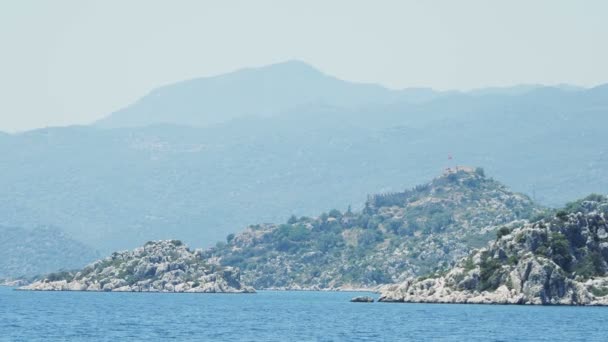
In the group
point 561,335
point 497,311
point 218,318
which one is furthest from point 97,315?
point 561,335

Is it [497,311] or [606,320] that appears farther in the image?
[497,311]

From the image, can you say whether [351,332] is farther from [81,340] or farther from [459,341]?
[81,340]

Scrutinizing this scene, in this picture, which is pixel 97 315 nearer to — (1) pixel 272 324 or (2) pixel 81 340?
(1) pixel 272 324

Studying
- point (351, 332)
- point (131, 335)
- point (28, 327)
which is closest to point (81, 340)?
point (131, 335)

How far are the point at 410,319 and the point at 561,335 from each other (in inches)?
1387

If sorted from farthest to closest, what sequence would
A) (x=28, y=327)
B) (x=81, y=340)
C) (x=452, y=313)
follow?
(x=452, y=313)
(x=28, y=327)
(x=81, y=340)

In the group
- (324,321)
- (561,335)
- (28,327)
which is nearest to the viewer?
(561,335)

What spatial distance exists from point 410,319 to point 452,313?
49.1 ft

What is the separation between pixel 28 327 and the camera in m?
166

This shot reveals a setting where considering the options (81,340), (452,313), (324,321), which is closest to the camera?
(81,340)

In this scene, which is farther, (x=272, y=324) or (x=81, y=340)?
(x=272, y=324)

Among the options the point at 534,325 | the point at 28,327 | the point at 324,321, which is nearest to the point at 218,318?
the point at 324,321

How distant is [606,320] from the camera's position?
175m

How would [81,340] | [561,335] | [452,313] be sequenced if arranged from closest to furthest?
[81,340], [561,335], [452,313]
